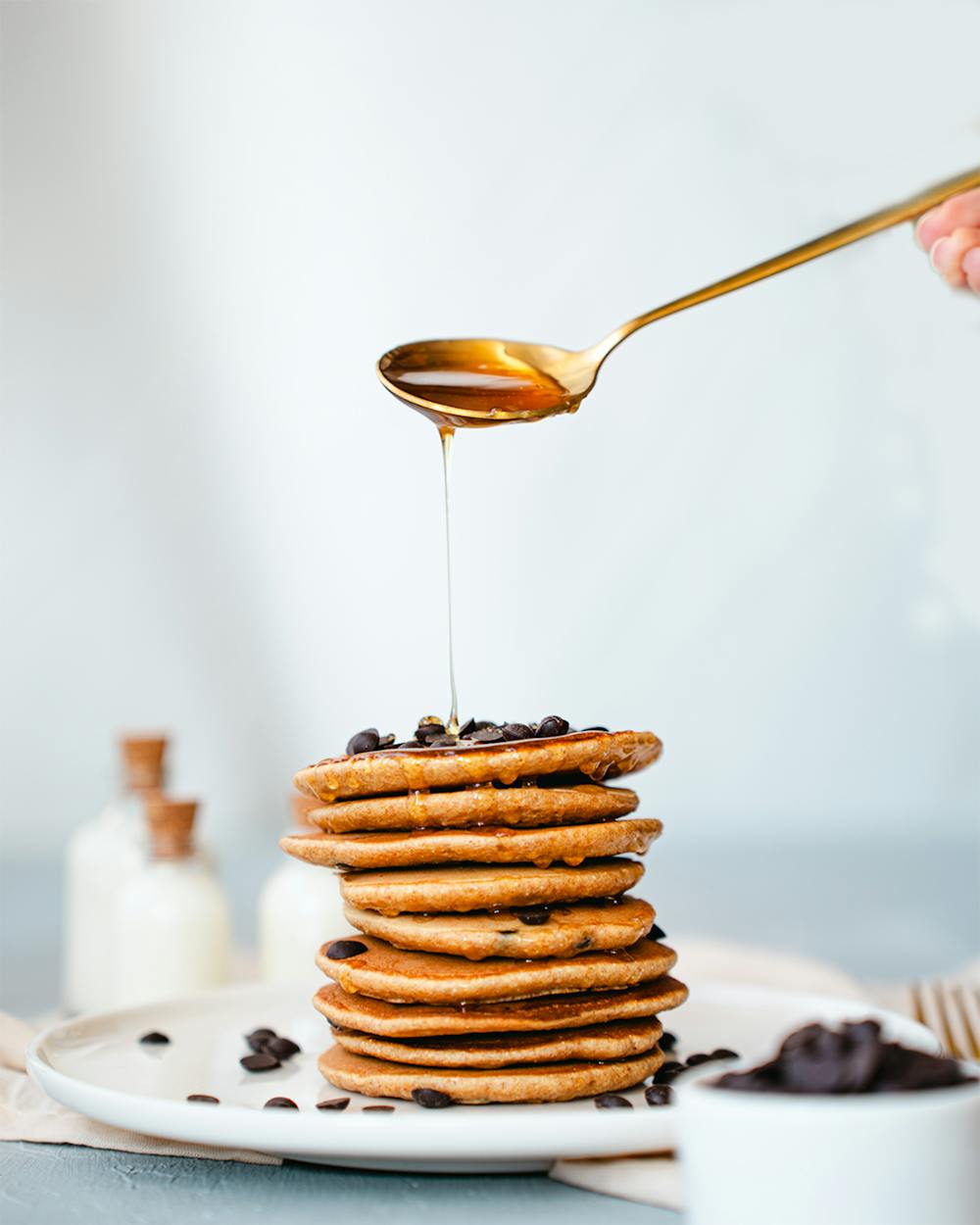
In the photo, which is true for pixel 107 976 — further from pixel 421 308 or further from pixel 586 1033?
pixel 421 308

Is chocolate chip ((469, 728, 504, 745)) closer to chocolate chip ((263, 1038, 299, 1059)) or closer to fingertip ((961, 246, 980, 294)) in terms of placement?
chocolate chip ((263, 1038, 299, 1059))

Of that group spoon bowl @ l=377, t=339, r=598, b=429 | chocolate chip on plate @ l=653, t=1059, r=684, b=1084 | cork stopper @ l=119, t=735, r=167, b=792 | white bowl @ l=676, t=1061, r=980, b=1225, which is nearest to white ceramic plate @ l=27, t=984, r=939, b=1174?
chocolate chip on plate @ l=653, t=1059, r=684, b=1084

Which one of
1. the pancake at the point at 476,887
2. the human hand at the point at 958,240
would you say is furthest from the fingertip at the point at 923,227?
the pancake at the point at 476,887

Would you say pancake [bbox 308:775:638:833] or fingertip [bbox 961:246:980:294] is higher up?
fingertip [bbox 961:246:980:294]

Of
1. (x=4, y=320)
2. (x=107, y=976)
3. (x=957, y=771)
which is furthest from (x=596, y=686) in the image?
(x=107, y=976)

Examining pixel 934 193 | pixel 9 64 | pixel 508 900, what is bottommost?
pixel 508 900

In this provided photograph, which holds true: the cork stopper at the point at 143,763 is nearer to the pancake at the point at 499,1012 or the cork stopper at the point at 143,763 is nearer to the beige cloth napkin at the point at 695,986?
the beige cloth napkin at the point at 695,986
